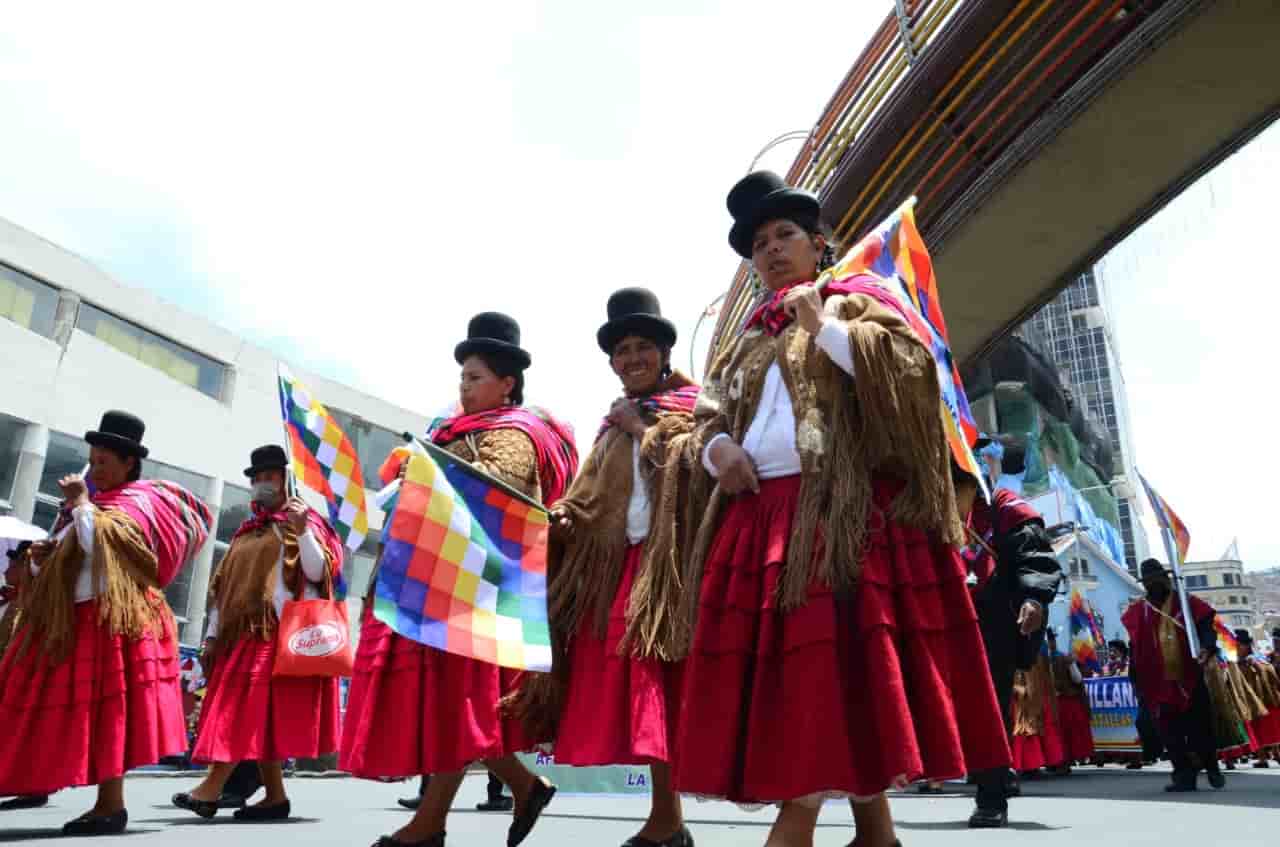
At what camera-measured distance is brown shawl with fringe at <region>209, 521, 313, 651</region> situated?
5.53m

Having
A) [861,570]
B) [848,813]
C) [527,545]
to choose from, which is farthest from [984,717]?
[848,813]

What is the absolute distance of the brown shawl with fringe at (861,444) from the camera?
238cm

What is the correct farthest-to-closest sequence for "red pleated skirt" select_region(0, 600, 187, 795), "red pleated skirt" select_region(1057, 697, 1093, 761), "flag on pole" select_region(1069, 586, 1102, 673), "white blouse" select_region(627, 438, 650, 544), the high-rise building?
the high-rise building, "flag on pole" select_region(1069, 586, 1102, 673), "red pleated skirt" select_region(1057, 697, 1093, 761), "red pleated skirt" select_region(0, 600, 187, 795), "white blouse" select_region(627, 438, 650, 544)

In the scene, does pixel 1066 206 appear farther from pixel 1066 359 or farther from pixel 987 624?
pixel 1066 359

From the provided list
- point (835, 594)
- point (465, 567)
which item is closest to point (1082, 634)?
point (465, 567)

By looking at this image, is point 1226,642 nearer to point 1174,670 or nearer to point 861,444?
point 1174,670

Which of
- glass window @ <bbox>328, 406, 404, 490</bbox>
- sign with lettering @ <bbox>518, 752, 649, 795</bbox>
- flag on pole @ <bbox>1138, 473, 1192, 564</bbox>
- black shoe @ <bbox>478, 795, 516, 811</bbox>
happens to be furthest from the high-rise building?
black shoe @ <bbox>478, 795, 516, 811</bbox>

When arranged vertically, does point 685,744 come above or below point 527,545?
below

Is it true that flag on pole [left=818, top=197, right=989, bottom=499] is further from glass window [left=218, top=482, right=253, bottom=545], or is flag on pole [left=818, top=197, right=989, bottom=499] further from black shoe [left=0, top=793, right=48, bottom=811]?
glass window [left=218, top=482, right=253, bottom=545]

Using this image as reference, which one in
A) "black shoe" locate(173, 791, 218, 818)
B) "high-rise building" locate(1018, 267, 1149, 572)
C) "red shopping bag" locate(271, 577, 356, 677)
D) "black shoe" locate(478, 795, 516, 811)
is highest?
"high-rise building" locate(1018, 267, 1149, 572)

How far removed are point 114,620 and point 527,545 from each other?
2350 mm

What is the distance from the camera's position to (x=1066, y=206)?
29.7 feet

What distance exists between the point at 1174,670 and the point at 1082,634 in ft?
29.0

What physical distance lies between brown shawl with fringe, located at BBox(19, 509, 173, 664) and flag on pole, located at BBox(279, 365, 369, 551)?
0.93m
